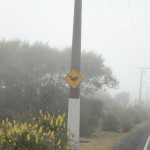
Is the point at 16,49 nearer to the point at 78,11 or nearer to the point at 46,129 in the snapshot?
the point at 78,11

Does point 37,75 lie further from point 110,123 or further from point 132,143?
point 132,143

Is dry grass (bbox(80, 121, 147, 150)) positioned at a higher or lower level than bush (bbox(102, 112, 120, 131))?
higher

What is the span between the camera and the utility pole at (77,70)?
15.3m

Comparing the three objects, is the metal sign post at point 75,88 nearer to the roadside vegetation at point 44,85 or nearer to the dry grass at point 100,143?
the dry grass at point 100,143

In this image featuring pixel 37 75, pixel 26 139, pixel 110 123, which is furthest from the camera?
pixel 110 123

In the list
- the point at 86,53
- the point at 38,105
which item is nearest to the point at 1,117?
the point at 38,105

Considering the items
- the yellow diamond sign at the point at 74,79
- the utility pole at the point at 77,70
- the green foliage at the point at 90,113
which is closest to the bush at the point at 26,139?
the utility pole at the point at 77,70

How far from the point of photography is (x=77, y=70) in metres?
15.8

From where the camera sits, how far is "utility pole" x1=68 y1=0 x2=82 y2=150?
15.3m

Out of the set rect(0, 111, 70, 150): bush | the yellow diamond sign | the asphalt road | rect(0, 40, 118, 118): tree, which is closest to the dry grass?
the asphalt road

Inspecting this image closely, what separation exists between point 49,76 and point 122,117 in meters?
7.85

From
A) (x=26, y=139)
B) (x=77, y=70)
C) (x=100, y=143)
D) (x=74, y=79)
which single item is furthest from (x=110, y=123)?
(x=26, y=139)

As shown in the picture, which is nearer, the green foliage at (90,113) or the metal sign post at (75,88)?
the metal sign post at (75,88)

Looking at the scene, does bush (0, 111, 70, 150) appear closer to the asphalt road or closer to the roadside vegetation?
the asphalt road
